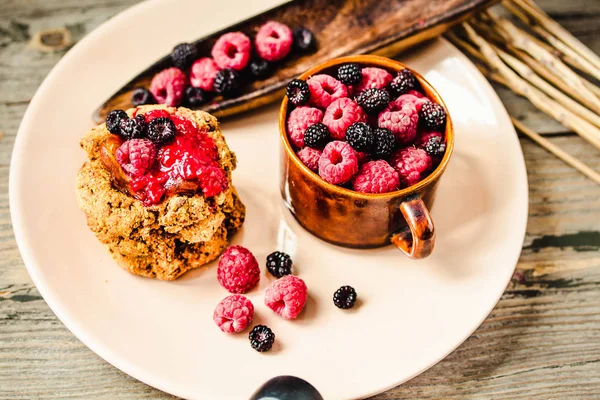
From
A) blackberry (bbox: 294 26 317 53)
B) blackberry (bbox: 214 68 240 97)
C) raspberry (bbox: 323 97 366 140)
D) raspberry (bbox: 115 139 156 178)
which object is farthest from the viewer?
blackberry (bbox: 294 26 317 53)

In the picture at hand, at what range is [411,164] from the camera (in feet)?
5.96

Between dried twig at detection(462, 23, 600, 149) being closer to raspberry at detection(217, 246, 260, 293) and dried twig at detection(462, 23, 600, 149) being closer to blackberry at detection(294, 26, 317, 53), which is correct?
blackberry at detection(294, 26, 317, 53)

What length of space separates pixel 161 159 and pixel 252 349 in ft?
1.92

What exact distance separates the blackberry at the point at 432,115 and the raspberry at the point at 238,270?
0.65m

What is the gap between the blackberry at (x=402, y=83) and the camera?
6.48ft

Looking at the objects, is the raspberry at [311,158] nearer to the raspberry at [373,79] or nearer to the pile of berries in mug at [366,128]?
the pile of berries in mug at [366,128]

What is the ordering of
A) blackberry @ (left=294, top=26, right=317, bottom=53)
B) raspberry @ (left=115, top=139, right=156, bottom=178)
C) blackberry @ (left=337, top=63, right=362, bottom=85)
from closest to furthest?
raspberry @ (left=115, top=139, right=156, bottom=178)
blackberry @ (left=337, top=63, right=362, bottom=85)
blackberry @ (left=294, top=26, right=317, bottom=53)

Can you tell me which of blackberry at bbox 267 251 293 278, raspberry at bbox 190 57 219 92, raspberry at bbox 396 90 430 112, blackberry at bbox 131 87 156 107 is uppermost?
raspberry at bbox 396 90 430 112

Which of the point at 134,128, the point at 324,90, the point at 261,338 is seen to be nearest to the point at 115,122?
the point at 134,128

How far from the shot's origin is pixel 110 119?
1825 mm

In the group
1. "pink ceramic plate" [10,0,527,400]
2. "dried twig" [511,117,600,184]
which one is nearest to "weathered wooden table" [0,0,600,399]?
"dried twig" [511,117,600,184]

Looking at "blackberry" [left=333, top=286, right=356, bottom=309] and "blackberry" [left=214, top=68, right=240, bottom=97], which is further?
"blackberry" [left=214, top=68, right=240, bottom=97]

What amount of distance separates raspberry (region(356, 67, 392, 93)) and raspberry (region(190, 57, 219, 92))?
0.53 meters

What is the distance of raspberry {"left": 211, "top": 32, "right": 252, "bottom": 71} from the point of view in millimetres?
2236
